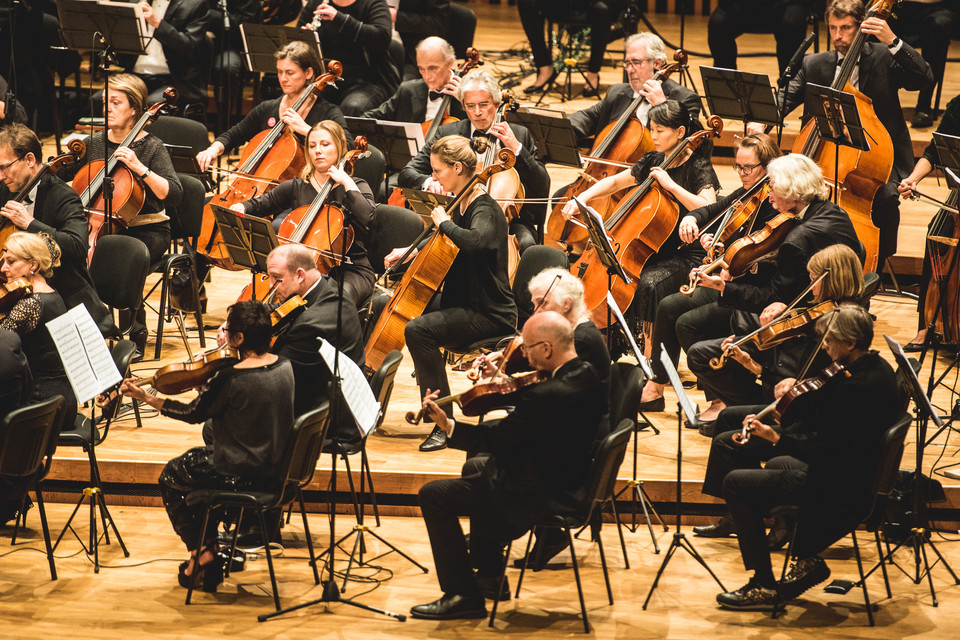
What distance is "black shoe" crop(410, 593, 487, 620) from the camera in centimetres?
399

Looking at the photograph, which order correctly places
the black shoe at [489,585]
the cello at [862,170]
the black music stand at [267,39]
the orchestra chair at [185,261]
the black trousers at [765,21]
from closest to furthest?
the black shoe at [489,585]
the cello at [862,170]
the orchestra chair at [185,261]
the black music stand at [267,39]
the black trousers at [765,21]

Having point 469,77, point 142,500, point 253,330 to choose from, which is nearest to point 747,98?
point 469,77

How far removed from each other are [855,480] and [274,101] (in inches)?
157

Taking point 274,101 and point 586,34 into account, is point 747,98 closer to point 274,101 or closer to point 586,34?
point 274,101

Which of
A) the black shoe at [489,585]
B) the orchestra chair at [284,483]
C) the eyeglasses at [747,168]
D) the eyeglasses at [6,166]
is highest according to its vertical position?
the eyeglasses at [747,168]

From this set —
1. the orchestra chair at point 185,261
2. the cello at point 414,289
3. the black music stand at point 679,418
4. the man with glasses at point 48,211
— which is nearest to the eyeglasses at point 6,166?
the man with glasses at point 48,211

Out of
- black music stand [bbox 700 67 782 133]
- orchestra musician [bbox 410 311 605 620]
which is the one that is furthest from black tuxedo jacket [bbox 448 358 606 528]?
black music stand [bbox 700 67 782 133]

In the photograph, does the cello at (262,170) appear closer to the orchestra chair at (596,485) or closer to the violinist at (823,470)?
the orchestra chair at (596,485)

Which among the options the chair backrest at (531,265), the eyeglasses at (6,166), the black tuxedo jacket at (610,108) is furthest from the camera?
the black tuxedo jacket at (610,108)

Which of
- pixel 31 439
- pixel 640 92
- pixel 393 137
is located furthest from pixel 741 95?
pixel 31 439

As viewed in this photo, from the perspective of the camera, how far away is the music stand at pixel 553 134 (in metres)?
6.08

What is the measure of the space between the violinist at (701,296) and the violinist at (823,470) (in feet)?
3.52

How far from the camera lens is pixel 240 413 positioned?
13.1 feet

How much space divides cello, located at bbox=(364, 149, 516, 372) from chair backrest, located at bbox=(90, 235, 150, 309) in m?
1.11
